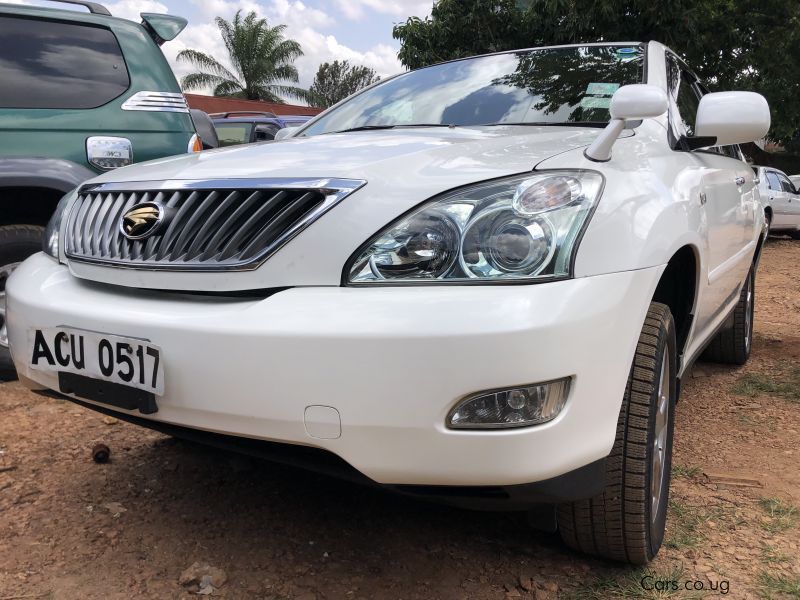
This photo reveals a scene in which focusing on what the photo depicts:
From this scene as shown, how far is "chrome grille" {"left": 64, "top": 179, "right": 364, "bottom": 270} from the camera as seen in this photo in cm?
158

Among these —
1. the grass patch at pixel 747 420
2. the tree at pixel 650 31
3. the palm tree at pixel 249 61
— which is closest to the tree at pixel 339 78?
the palm tree at pixel 249 61

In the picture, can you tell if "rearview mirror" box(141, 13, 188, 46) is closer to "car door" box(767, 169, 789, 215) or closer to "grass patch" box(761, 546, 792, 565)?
"grass patch" box(761, 546, 792, 565)

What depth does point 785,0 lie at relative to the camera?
12.5 meters

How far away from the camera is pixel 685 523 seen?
2.11m

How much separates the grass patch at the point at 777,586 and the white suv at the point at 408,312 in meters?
0.28

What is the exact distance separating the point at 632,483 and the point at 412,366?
27.7 inches

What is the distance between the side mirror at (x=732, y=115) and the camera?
85.4 inches

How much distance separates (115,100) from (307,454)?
99.3 inches

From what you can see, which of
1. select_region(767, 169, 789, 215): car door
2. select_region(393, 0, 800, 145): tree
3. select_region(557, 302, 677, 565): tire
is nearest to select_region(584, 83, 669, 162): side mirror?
select_region(557, 302, 677, 565): tire

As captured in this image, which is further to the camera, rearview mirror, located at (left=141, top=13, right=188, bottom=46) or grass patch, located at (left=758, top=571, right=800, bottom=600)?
rearview mirror, located at (left=141, top=13, right=188, bottom=46)

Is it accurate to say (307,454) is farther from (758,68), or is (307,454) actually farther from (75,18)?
(758,68)

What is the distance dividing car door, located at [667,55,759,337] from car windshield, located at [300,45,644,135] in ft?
0.85

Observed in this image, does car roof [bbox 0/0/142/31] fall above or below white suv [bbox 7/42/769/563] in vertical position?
above

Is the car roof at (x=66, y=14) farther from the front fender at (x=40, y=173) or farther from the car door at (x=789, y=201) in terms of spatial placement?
the car door at (x=789, y=201)
